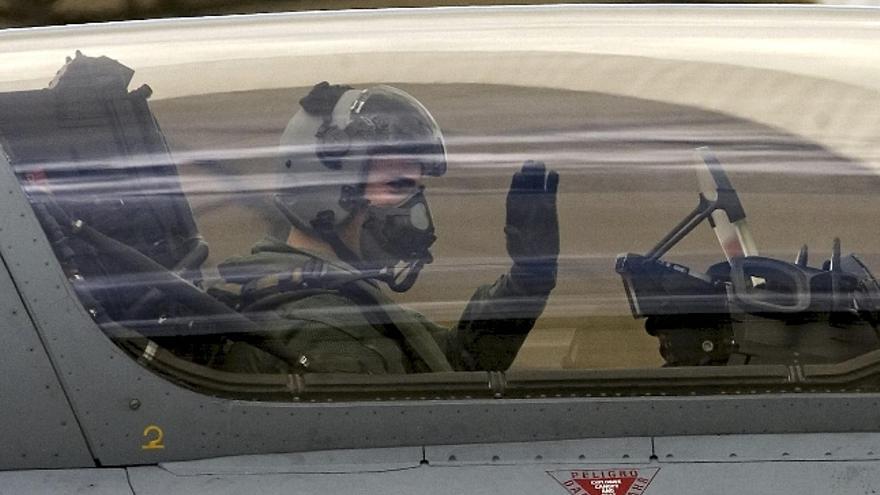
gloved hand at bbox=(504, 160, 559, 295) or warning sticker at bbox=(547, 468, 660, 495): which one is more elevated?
gloved hand at bbox=(504, 160, 559, 295)

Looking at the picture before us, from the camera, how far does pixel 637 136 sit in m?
2.99

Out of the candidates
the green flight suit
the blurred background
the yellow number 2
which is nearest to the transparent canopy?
the green flight suit

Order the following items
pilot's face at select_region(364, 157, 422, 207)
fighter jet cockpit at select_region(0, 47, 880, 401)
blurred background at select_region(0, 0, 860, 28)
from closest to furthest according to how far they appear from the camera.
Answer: fighter jet cockpit at select_region(0, 47, 880, 401) < pilot's face at select_region(364, 157, 422, 207) < blurred background at select_region(0, 0, 860, 28)

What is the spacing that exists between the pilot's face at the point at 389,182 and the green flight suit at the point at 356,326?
17 cm

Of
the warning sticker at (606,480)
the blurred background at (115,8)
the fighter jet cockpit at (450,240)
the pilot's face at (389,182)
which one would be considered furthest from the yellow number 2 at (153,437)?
the blurred background at (115,8)

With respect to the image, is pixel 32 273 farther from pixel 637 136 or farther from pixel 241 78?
pixel 637 136

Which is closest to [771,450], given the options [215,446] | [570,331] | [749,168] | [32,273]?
[570,331]

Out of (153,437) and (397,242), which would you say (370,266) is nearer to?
(397,242)

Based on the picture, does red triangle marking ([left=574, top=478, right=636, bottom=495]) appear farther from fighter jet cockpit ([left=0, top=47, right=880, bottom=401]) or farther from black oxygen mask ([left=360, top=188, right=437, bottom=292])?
black oxygen mask ([left=360, top=188, right=437, bottom=292])

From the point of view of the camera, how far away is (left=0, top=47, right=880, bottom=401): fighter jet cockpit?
9.11 ft

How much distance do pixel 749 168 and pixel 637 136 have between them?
0.85 feet

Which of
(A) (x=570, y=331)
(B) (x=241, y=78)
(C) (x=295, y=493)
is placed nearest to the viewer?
(C) (x=295, y=493)

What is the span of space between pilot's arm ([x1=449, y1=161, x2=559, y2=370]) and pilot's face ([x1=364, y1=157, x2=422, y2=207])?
0.76 feet

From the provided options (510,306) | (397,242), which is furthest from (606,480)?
(397,242)
